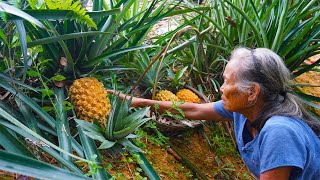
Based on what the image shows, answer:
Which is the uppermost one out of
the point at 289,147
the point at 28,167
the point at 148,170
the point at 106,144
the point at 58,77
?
the point at 28,167

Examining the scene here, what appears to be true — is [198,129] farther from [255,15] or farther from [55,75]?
[55,75]

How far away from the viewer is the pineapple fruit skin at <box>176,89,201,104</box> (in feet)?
8.50

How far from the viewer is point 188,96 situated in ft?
8.54

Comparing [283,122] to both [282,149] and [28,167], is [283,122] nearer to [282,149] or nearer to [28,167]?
[282,149]

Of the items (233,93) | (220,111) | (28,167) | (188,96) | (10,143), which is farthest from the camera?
(188,96)

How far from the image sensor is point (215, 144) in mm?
2965

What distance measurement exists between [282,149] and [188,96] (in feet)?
3.15

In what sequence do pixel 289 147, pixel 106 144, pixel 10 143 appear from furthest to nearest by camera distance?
pixel 106 144 → pixel 289 147 → pixel 10 143

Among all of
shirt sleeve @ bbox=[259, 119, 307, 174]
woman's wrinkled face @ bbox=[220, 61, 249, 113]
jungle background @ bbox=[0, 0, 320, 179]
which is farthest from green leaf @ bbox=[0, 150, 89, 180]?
woman's wrinkled face @ bbox=[220, 61, 249, 113]

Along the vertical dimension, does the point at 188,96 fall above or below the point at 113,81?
below

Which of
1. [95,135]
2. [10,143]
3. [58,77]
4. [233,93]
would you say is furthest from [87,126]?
[233,93]

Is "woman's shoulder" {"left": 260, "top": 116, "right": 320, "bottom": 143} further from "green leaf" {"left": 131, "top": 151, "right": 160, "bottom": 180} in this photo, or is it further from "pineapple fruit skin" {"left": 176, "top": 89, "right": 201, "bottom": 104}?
"pineapple fruit skin" {"left": 176, "top": 89, "right": 201, "bottom": 104}

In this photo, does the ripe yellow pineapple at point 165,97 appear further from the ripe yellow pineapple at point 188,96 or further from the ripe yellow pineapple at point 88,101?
the ripe yellow pineapple at point 88,101

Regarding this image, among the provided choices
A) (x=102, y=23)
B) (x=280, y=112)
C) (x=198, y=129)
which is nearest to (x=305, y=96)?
(x=198, y=129)
